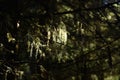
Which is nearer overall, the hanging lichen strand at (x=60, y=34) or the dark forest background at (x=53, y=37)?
the dark forest background at (x=53, y=37)

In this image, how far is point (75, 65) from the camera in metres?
5.65

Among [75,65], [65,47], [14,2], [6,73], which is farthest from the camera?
[75,65]

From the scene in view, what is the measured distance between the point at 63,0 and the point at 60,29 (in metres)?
0.73

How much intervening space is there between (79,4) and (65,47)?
75 centimetres

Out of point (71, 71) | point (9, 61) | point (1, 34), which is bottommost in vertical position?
point (71, 71)

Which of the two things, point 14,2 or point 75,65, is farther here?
point 75,65

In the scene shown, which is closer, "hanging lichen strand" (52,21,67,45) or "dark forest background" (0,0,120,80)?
"dark forest background" (0,0,120,80)

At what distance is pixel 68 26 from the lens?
16.4 ft

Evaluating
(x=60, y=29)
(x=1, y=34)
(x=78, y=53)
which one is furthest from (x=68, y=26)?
(x=1, y=34)

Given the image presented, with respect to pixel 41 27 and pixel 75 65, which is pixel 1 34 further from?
pixel 75 65

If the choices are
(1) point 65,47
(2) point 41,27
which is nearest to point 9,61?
(2) point 41,27

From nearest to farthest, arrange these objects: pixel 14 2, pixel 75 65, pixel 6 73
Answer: pixel 6 73, pixel 14 2, pixel 75 65

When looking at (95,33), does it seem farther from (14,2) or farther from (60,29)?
(14,2)

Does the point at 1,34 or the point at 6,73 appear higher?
the point at 1,34
